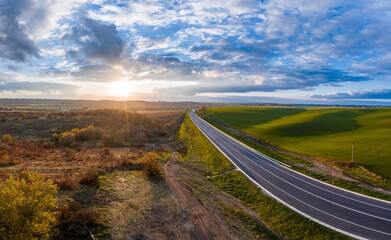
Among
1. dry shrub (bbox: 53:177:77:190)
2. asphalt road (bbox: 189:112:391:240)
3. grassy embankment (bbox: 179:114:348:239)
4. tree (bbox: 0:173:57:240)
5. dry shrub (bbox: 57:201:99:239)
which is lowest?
grassy embankment (bbox: 179:114:348:239)

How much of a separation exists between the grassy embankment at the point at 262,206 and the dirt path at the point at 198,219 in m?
2.21

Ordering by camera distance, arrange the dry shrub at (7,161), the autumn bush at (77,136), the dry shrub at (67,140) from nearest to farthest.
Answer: the dry shrub at (7,161), the dry shrub at (67,140), the autumn bush at (77,136)

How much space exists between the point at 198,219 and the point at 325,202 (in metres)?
10.1

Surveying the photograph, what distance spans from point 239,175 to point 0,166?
892 inches

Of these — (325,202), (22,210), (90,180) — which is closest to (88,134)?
(90,180)

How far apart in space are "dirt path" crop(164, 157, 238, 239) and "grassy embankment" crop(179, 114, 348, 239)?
7.25 feet

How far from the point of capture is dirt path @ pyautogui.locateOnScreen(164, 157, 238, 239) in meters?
16.9

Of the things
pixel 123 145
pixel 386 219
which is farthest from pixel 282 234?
pixel 123 145

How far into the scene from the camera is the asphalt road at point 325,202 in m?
17.7

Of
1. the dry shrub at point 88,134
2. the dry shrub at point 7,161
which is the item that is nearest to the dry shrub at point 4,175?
the dry shrub at point 7,161

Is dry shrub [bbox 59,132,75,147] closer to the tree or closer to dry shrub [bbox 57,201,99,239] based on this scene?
dry shrub [bbox 57,201,99,239]

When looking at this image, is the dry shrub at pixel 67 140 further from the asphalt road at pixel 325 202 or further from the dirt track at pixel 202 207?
the asphalt road at pixel 325 202

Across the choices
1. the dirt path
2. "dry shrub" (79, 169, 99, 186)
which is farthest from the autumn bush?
the dirt path

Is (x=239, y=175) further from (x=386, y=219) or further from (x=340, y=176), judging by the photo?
(x=386, y=219)
